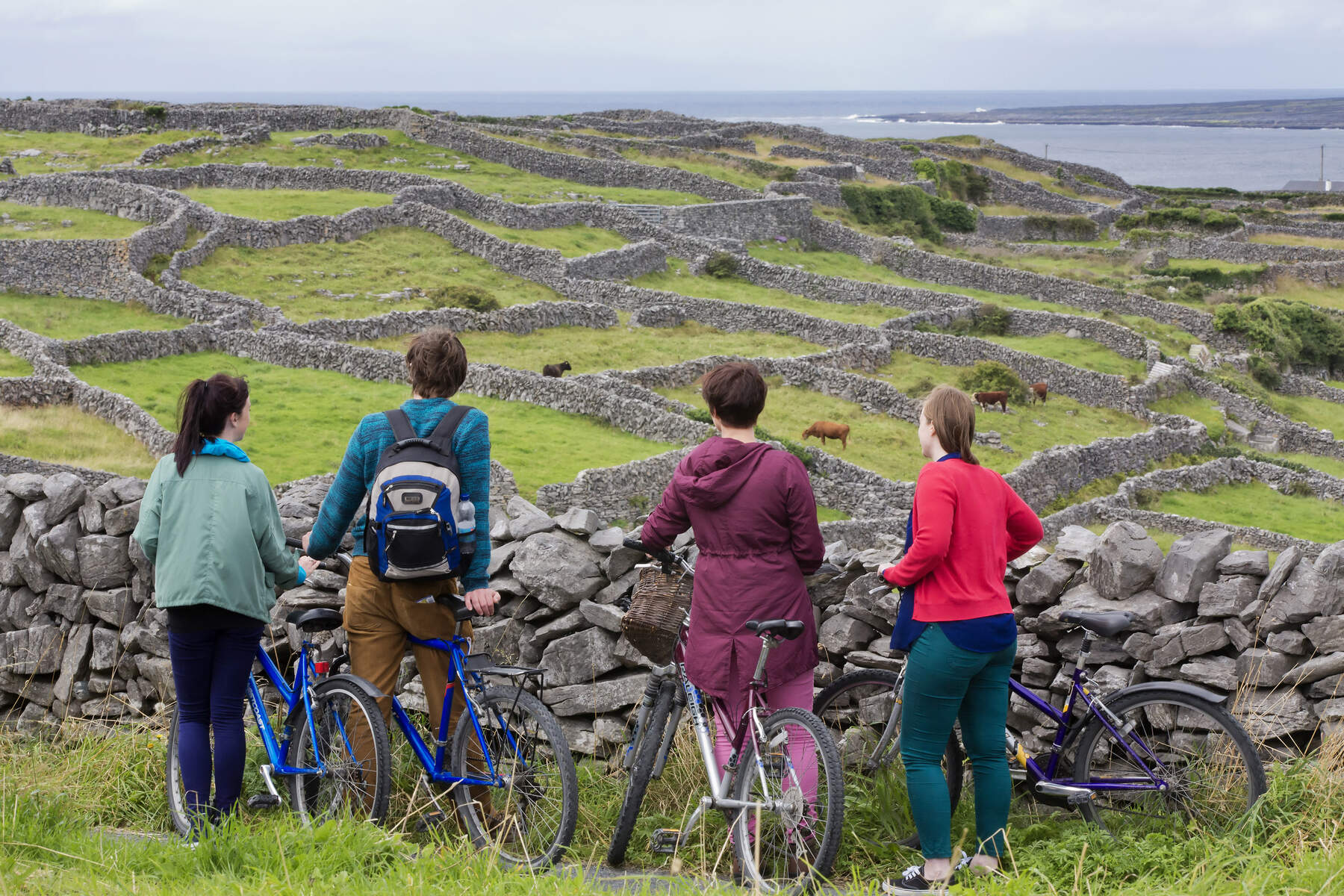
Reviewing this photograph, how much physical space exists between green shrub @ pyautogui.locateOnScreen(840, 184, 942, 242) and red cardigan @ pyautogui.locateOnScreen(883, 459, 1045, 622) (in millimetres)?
51767

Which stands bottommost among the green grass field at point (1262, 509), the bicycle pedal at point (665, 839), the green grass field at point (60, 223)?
the green grass field at point (1262, 509)

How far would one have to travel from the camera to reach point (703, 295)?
39.3 metres

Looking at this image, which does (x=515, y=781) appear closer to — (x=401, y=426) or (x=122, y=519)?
(x=401, y=426)

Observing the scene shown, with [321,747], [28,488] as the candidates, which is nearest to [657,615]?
[321,747]

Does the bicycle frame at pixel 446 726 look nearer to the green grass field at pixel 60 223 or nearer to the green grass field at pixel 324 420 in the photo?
the green grass field at pixel 324 420

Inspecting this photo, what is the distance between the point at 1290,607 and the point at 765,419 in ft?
68.3

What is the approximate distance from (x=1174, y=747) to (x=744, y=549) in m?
2.60

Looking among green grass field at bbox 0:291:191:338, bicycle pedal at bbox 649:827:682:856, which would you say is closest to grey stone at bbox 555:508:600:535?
bicycle pedal at bbox 649:827:682:856

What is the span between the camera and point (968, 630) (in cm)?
530

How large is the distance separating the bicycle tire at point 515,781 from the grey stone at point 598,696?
1.26 m

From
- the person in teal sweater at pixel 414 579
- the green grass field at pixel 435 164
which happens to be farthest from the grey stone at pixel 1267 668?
the green grass field at pixel 435 164

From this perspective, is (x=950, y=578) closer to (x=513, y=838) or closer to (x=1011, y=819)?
(x=1011, y=819)

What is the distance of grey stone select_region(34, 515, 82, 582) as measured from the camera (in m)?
8.19

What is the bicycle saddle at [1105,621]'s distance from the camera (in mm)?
5898
